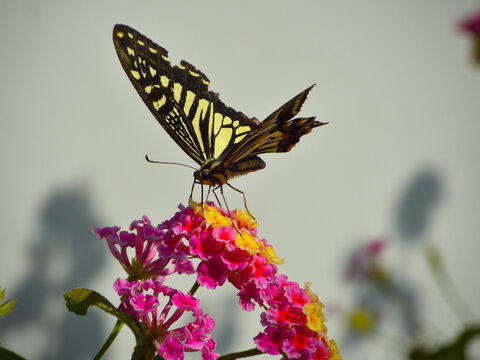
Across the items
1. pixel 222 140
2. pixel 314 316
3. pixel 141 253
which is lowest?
pixel 314 316

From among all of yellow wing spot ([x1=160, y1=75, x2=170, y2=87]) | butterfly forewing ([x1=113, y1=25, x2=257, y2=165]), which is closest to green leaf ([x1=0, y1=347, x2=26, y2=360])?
butterfly forewing ([x1=113, y1=25, x2=257, y2=165])

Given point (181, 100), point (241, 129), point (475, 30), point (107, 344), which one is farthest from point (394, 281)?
point (107, 344)

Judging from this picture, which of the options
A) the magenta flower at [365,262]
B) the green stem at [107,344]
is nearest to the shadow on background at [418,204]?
the magenta flower at [365,262]

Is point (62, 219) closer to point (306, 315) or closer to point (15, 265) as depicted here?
point (15, 265)

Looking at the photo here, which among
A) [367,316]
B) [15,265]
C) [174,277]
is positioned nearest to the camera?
[15,265]

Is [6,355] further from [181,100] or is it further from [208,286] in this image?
[181,100]

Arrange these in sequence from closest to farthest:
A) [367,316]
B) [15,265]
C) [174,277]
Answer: [15,265]
[174,277]
[367,316]

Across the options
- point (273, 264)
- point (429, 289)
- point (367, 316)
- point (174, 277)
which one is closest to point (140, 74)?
point (273, 264)

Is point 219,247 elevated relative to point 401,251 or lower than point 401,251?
elevated
